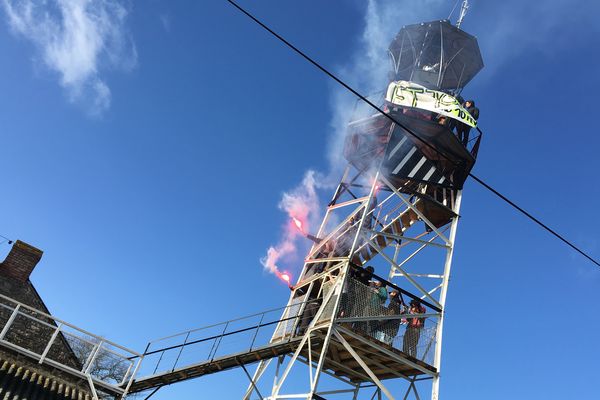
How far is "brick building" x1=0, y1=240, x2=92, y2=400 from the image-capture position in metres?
14.1

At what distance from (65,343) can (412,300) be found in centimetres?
1230

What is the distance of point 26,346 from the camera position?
16.8m

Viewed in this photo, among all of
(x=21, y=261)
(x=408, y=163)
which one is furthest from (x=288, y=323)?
(x=21, y=261)

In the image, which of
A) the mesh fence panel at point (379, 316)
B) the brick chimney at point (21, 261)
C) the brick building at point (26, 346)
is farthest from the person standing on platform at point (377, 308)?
the brick chimney at point (21, 261)

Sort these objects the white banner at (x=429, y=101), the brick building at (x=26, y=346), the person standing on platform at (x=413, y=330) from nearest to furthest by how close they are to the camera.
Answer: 1. the brick building at (x=26, y=346)
2. the person standing on platform at (x=413, y=330)
3. the white banner at (x=429, y=101)

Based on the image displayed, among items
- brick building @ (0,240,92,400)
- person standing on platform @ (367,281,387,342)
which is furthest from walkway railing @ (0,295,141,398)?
person standing on platform @ (367,281,387,342)

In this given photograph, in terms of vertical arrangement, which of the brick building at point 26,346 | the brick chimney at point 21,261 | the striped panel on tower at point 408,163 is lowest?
the brick building at point 26,346

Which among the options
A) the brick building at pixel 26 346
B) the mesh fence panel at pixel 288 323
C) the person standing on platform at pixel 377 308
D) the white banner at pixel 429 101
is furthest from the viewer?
the white banner at pixel 429 101

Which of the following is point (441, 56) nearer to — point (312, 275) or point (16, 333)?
point (312, 275)

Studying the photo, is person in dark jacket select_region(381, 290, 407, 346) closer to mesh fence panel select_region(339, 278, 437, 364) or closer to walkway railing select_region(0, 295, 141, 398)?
mesh fence panel select_region(339, 278, 437, 364)

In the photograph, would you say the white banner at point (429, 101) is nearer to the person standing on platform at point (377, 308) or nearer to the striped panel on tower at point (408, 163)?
the striped panel on tower at point (408, 163)

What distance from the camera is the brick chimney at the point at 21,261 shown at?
1827 centimetres

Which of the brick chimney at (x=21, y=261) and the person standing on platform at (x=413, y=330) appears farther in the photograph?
the brick chimney at (x=21, y=261)

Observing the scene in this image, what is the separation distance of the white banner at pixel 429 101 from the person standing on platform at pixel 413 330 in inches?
299
